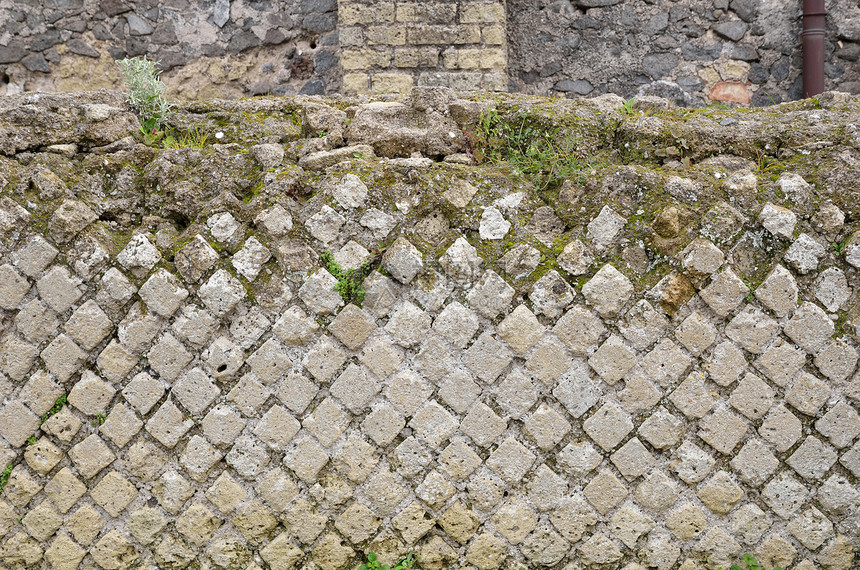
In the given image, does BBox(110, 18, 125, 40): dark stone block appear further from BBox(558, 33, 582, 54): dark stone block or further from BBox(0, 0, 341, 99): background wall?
BBox(558, 33, 582, 54): dark stone block

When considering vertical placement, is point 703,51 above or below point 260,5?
below

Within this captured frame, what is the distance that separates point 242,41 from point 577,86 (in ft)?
8.24

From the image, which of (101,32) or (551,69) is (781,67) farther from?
(101,32)

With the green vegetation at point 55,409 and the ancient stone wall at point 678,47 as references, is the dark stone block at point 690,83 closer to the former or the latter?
the ancient stone wall at point 678,47

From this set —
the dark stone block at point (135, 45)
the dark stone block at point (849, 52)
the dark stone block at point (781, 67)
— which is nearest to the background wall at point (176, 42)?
the dark stone block at point (135, 45)

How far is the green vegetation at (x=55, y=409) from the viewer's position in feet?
9.02

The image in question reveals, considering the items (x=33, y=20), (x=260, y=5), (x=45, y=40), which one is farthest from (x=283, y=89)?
(x=33, y=20)

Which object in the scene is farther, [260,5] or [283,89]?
[283,89]

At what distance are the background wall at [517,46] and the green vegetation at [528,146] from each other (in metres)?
2.26

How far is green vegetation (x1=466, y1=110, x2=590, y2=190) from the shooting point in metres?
2.86

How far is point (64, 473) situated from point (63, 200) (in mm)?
1068

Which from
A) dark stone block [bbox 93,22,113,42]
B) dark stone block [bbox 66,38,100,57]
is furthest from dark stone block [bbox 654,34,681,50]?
dark stone block [bbox 66,38,100,57]

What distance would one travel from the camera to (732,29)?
514cm

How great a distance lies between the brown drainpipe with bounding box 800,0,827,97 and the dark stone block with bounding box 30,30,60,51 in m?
5.43
